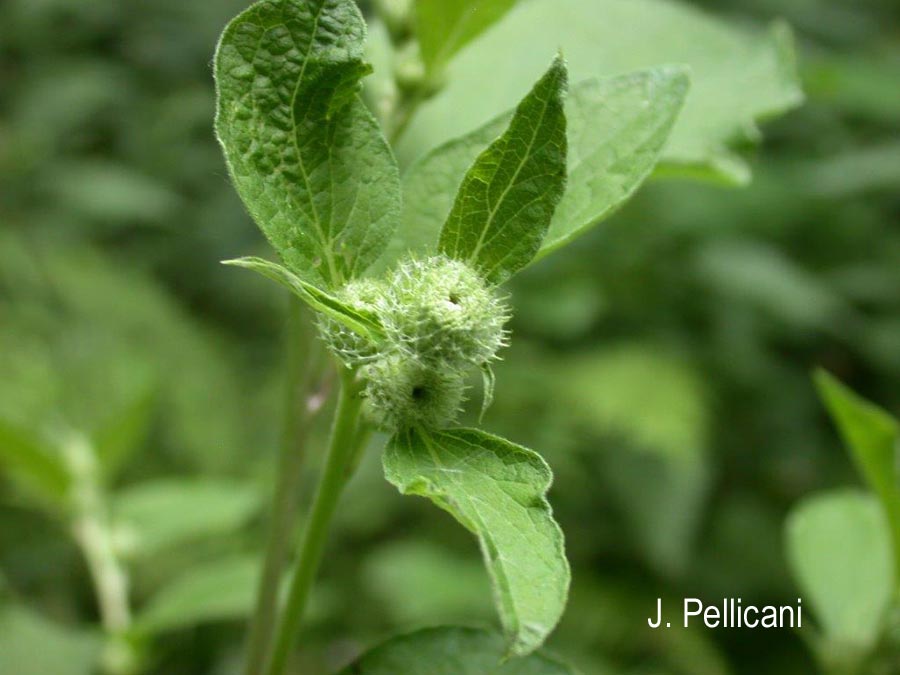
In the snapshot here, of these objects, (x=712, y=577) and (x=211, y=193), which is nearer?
(x=712, y=577)

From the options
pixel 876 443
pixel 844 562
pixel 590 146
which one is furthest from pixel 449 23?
pixel 844 562

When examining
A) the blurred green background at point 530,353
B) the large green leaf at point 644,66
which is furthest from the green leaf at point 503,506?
the blurred green background at point 530,353

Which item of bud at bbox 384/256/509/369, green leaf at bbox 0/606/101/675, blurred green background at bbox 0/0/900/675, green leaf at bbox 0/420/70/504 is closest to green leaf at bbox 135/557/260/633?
green leaf at bbox 0/606/101/675

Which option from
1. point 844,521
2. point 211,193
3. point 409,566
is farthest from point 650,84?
point 211,193

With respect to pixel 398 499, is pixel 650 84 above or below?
above

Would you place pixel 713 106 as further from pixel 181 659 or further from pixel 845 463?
pixel 845 463

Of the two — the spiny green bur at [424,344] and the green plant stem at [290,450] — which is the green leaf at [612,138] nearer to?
the spiny green bur at [424,344]

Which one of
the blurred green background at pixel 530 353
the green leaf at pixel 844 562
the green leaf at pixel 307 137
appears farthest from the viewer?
the blurred green background at pixel 530 353
